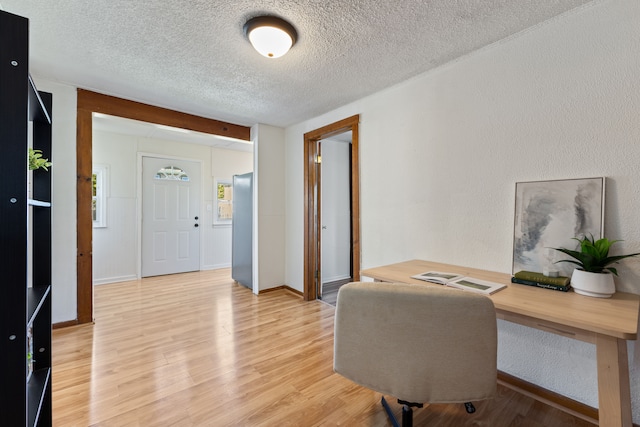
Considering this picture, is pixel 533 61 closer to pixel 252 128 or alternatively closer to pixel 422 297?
pixel 422 297

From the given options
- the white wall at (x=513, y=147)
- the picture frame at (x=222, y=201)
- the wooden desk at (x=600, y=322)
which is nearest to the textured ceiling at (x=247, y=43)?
the white wall at (x=513, y=147)

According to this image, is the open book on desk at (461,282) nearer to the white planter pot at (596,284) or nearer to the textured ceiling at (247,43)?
the white planter pot at (596,284)

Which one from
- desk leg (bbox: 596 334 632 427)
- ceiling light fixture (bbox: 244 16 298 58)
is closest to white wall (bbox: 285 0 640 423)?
desk leg (bbox: 596 334 632 427)

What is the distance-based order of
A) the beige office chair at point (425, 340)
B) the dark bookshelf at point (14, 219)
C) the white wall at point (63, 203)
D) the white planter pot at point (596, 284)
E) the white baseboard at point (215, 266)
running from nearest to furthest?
the dark bookshelf at point (14, 219)
the beige office chair at point (425, 340)
the white planter pot at point (596, 284)
the white wall at point (63, 203)
the white baseboard at point (215, 266)

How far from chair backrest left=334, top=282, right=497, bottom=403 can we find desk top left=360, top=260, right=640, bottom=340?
354 millimetres

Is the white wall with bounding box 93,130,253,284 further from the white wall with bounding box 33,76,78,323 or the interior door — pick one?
the interior door

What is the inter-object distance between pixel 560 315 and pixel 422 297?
0.63m

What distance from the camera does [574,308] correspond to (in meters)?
1.18

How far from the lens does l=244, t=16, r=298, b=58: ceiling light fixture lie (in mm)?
1621

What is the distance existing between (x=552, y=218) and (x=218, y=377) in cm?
236

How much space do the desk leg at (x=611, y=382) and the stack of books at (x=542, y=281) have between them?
387 millimetres

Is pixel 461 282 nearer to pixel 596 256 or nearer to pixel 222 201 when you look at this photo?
pixel 596 256

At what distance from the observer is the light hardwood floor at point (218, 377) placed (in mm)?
1507

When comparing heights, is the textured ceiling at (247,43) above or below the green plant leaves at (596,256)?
above
